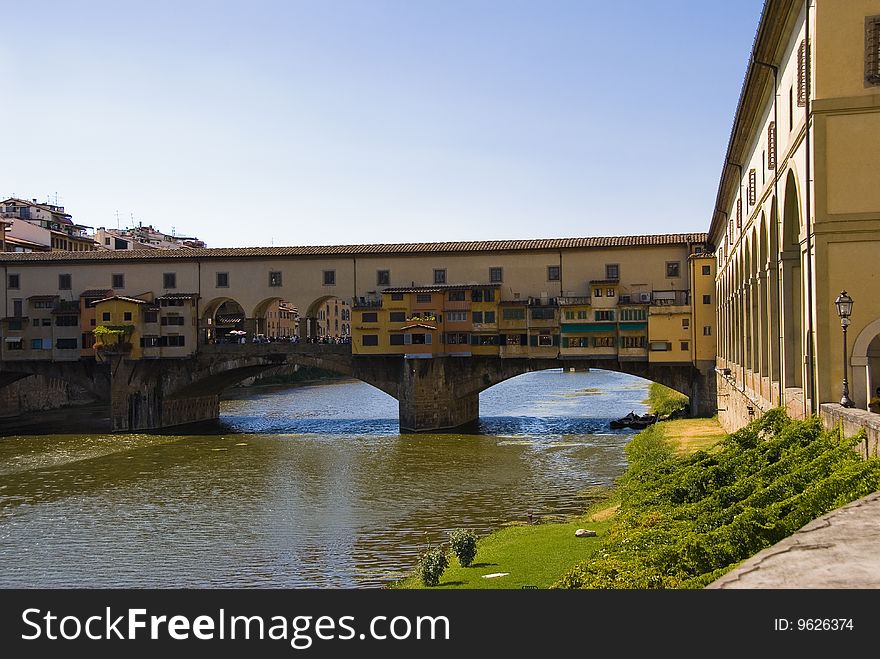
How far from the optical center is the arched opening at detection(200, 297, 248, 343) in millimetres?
55281

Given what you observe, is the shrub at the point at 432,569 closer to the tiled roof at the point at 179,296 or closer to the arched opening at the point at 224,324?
the arched opening at the point at 224,324

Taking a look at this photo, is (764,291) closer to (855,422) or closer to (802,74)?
(802,74)

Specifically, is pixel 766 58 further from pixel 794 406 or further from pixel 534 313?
pixel 534 313

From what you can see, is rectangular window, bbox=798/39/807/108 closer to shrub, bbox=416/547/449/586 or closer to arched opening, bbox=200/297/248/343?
shrub, bbox=416/547/449/586

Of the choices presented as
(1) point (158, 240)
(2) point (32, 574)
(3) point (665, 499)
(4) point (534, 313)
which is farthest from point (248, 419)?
(1) point (158, 240)

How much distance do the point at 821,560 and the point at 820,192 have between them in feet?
31.7

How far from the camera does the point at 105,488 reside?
108 ft

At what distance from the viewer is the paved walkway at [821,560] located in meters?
6.61

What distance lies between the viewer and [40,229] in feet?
290

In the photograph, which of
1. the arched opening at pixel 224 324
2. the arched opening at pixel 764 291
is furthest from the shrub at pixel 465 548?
the arched opening at pixel 224 324

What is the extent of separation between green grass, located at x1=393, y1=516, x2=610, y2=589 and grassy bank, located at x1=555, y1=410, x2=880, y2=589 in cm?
116

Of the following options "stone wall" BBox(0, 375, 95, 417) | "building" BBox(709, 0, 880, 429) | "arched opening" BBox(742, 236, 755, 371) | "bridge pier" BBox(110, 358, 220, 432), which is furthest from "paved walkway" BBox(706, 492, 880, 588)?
"stone wall" BBox(0, 375, 95, 417)

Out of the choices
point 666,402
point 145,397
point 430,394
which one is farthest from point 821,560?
point 145,397
